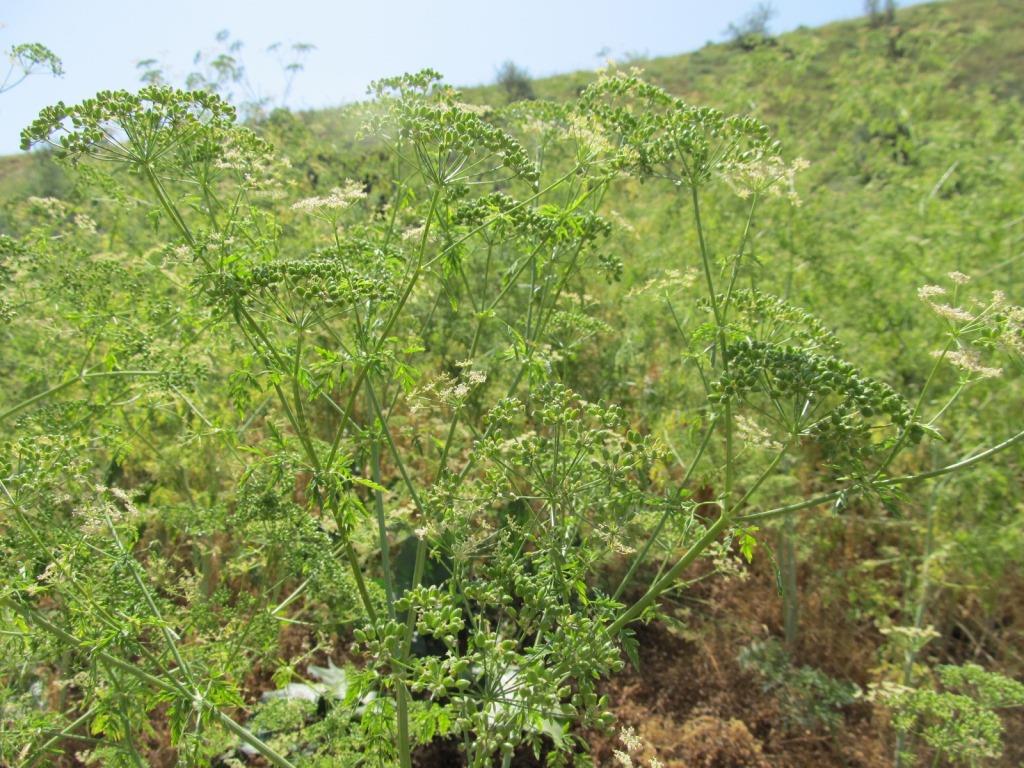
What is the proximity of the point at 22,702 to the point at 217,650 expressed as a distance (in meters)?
1.03

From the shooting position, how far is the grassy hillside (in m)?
2.56

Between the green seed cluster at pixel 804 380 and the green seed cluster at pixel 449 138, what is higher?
the green seed cluster at pixel 449 138

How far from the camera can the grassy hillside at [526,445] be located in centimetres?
256

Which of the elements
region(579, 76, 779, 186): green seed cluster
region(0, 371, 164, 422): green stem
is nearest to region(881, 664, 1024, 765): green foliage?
region(579, 76, 779, 186): green seed cluster

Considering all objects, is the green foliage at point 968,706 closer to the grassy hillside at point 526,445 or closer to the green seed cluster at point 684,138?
the grassy hillside at point 526,445

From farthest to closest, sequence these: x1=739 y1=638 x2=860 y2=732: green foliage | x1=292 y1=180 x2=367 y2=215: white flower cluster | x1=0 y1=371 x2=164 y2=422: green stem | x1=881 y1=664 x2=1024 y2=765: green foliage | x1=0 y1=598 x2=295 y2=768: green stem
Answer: x1=739 y1=638 x2=860 y2=732: green foliage < x1=881 y1=664 x2=1024 y2=765: green foliage < x1=0 y1=371 x2=164 y2=422: green stem < x1=292 y1=180 x2=367 y2=215: white flower cluster < x1=0 y1=598 x2=295 y2=768: green stem

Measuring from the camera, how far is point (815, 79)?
26.9m

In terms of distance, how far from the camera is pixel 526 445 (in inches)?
102

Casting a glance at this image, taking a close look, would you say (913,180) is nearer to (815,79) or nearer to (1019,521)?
(1019,521)

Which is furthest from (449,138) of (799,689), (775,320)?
(799,689)

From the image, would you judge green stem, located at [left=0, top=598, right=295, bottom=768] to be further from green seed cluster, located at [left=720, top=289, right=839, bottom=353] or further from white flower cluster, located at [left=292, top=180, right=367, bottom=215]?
green seed cluster, located at [left=720, top=289, right=839, bottom=353]

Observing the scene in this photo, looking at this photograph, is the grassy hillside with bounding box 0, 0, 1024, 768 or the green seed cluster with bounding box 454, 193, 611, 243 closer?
the grassy hillside with bounding box 0, 0, 1024, 768

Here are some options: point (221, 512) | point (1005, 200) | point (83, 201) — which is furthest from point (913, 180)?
point (83, 201)

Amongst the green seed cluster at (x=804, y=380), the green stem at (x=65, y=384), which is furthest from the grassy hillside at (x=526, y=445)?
the green stem at (x=65, y=384)
